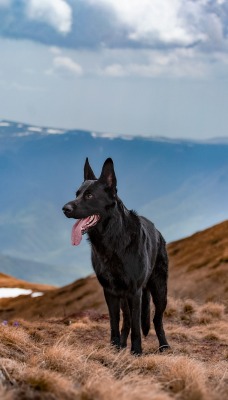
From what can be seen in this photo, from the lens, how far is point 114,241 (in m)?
9.64

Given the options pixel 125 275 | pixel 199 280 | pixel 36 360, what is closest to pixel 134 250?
pixel 125 275

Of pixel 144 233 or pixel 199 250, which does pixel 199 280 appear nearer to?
pixel 199 250

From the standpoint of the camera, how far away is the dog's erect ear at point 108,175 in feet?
30.6

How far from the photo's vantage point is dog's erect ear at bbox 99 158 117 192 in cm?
933

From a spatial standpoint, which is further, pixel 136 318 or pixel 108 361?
pixel 136 318

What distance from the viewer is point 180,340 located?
1441cm

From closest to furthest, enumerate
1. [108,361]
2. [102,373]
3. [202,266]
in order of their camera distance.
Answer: [102,373], [108,361], [202,266]

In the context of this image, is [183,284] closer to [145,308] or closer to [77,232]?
[145,308]

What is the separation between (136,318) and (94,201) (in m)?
2.09

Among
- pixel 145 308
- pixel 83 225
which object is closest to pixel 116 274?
pixel 83 225

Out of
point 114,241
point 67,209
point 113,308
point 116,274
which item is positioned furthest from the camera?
point 113,308

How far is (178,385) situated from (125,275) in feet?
9.17

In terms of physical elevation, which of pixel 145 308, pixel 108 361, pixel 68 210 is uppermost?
pixel 68 210

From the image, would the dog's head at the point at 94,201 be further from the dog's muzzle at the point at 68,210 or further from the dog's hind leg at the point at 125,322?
the dog's hind leg at the point at 125,322
